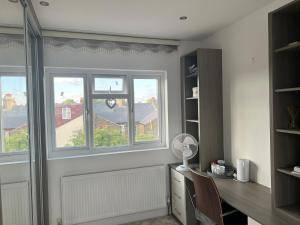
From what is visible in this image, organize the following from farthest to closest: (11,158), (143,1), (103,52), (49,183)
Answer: (103,52), (49,183), (143,1), (11,158)

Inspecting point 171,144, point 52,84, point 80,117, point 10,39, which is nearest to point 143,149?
point 171,144

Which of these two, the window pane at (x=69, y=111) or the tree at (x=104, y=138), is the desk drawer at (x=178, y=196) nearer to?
the tree at (x=104, y=138)

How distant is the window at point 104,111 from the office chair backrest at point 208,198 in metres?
1.26

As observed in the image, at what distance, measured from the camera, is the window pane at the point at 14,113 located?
4.75 feet

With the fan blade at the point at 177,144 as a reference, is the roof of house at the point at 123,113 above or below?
above

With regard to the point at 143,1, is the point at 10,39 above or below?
below

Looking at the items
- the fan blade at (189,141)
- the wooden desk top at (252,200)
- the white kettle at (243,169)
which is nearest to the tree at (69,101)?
the fan blade at (189,141)

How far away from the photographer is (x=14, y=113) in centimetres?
164

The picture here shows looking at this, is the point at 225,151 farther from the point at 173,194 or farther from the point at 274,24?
the point at 274,24

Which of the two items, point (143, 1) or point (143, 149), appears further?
point (143, 149)

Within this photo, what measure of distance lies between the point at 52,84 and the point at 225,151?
2.29 metres

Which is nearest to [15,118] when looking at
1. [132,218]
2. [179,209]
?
[132,218]

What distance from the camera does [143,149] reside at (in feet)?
10.4

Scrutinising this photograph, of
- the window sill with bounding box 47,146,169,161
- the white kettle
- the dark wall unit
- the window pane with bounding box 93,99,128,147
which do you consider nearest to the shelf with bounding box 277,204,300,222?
the white kettle
